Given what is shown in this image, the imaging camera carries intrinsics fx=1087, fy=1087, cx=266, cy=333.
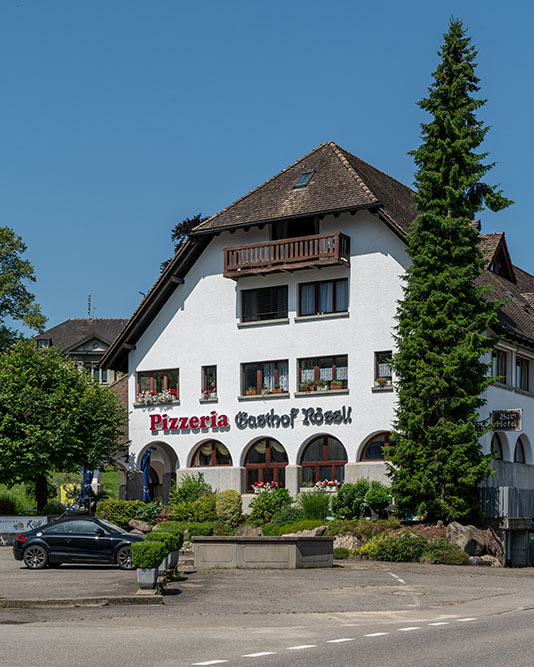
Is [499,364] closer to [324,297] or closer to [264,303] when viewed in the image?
[324,297]

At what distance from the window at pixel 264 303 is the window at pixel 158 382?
4.30 metres

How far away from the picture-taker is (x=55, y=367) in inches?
1796

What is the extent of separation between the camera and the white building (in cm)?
4231

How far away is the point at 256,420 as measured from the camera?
44531mm

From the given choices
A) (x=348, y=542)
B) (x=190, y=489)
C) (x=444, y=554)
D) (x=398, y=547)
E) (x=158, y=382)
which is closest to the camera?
(x=444, y=554)

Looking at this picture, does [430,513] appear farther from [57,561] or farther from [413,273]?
[57,561]

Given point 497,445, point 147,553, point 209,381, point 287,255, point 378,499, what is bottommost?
point 147,553

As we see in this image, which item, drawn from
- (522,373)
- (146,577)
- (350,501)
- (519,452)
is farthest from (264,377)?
(146,577)

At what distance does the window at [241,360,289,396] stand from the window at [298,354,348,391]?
2.70ft

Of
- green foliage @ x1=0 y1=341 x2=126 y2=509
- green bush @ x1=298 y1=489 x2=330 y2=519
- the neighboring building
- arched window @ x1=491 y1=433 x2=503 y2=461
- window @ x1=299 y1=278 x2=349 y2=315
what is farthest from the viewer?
the neighboring building

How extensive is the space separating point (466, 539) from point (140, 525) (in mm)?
12884

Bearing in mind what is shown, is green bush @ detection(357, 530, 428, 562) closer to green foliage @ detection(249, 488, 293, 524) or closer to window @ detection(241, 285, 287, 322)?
green foliage @ detection(249, 488, 293, 524)

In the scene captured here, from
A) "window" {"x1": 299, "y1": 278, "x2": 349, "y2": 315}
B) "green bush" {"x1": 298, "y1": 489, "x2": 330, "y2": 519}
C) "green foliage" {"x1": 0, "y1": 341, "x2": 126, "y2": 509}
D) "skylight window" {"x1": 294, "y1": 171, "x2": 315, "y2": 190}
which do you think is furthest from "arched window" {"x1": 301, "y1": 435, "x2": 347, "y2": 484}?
"skylight window" {"x1": 294, "y1": 171, "x2": 315, "y2": 190}

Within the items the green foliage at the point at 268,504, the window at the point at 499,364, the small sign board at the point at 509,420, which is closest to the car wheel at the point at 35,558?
the green foliage at the point at 268,504
